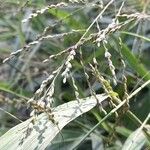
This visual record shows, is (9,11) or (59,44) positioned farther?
(59,44)

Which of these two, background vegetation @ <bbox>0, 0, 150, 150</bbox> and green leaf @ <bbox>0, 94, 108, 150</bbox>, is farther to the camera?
background vegetation @ <bbox>0, 0, 150, 150</bbox>

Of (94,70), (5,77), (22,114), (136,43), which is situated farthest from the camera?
(5,77)

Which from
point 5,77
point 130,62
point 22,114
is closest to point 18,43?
point 5,77

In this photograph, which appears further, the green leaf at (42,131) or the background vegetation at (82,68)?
the background vegetation at (82,68)

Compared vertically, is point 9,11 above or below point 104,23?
above

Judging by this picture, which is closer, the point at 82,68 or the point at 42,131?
the point at 42,131

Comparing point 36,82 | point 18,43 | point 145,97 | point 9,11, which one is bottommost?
point 145,97

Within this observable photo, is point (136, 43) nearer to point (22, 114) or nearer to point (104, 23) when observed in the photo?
point (104, 23)

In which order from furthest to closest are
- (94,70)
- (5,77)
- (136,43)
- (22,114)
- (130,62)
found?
(5,77) → (22,114) → (136,43) → (130,62) → (94,70)
